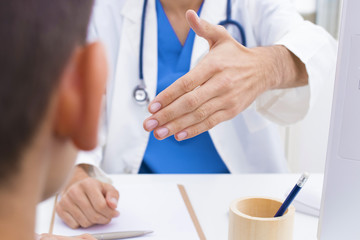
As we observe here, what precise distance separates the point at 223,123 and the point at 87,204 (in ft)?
1.48

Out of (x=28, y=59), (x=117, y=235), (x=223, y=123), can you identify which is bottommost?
(x=117, y=235)

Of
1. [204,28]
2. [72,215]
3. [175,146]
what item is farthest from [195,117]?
[175,146]

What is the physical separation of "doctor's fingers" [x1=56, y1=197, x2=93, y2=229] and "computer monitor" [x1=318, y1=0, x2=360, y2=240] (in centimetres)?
34

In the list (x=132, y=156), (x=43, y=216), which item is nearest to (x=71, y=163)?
(x=43, y=216)

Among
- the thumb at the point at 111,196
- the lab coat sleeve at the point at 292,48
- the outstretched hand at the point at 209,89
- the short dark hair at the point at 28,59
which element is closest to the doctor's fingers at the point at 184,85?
the outstretched hand at the point at 209,89

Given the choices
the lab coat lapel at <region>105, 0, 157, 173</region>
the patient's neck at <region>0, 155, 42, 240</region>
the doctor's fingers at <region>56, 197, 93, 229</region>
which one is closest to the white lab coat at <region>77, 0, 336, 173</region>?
the lab coat lapel at <region>105, 0, 157, 173</region>

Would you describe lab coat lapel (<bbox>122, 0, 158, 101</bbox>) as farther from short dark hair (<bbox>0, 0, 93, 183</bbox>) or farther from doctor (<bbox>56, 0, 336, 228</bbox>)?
short dark hair (<bbox>0, 0, 93, 183</bbox>)

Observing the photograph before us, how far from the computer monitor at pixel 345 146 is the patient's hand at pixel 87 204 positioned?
0.31 metres

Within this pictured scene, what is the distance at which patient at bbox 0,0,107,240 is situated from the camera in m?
0.25

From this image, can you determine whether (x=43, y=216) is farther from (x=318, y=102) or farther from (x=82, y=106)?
(x=318, y=102)

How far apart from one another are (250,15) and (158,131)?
55cm

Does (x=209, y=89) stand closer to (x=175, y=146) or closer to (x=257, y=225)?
(x=257, y=225)

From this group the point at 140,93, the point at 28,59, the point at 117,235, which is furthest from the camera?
the point at 140,93

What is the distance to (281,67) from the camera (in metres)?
0.85
